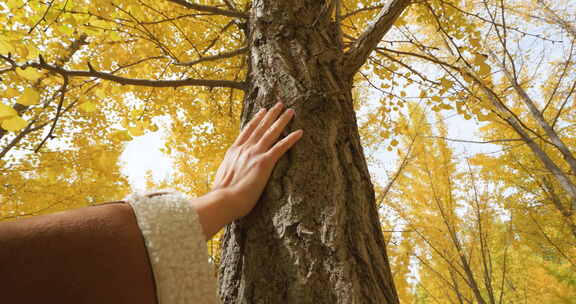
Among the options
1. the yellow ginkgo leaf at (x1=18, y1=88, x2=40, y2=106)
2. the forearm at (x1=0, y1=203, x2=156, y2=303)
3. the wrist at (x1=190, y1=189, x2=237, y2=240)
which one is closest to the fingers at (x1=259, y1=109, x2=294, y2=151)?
the wrist at (x1=190, y1=189, x2=237, y2=240)

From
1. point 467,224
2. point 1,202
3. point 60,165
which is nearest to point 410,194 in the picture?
point 467,224

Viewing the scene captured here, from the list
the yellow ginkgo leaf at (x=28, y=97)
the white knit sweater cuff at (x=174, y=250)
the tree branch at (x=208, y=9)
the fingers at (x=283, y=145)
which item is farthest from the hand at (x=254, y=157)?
the yellow ginkgo leaf at (x=28, y=97)

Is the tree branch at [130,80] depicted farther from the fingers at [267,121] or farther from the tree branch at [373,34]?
the tree branch at [373,34]

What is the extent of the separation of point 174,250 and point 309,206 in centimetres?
45

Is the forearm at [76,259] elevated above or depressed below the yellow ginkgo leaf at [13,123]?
below

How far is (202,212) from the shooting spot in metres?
0.78

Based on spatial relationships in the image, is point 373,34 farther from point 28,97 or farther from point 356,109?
point 356,109

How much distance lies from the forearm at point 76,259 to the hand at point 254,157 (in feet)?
1.27

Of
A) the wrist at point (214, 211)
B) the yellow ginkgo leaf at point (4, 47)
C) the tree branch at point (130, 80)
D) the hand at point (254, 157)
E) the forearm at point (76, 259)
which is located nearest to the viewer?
the forearm at point (76, 259)

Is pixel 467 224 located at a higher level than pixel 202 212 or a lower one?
higher

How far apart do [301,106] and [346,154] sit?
0.25 m

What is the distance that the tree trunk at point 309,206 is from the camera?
2.69 feet

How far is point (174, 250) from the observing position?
1.91 feet

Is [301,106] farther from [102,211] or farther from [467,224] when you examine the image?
[467,224]
